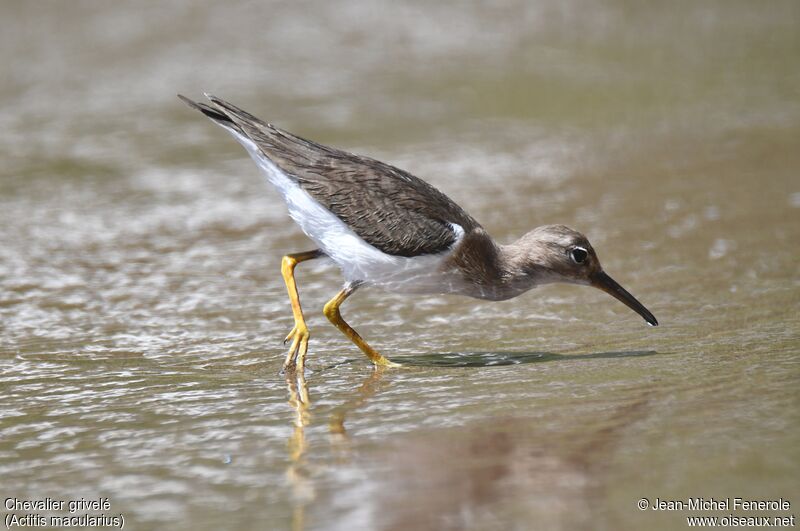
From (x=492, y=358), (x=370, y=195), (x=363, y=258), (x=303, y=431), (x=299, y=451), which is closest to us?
(x=299, y=451)

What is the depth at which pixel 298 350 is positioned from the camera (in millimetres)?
7508

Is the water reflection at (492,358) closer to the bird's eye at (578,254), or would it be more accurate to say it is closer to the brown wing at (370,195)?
the brown wing at (370,195)

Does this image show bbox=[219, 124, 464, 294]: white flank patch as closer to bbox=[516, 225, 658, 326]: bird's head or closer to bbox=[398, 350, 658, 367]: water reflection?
bbox=[398, 350, 658, 367]: water reflection

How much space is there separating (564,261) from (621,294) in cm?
48

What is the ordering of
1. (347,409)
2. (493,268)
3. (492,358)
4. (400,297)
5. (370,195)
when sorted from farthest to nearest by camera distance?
(400,297), (493,268), (370,195), (492,358), (347,409)

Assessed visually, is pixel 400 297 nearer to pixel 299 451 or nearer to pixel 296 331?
pixel 296 331

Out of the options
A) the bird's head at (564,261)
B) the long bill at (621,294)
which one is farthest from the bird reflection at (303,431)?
the long bill at (621,294)

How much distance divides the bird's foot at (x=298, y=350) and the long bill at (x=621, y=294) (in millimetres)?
2180

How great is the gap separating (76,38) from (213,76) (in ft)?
8.81

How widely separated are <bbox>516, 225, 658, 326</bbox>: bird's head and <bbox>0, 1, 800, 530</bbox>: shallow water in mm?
324

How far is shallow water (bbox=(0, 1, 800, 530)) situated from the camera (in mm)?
5227

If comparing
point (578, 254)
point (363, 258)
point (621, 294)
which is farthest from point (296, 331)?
point (621, 294)

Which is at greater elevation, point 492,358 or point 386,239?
point 386,239

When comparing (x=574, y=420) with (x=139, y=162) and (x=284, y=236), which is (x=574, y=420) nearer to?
(x=284, y=236)
